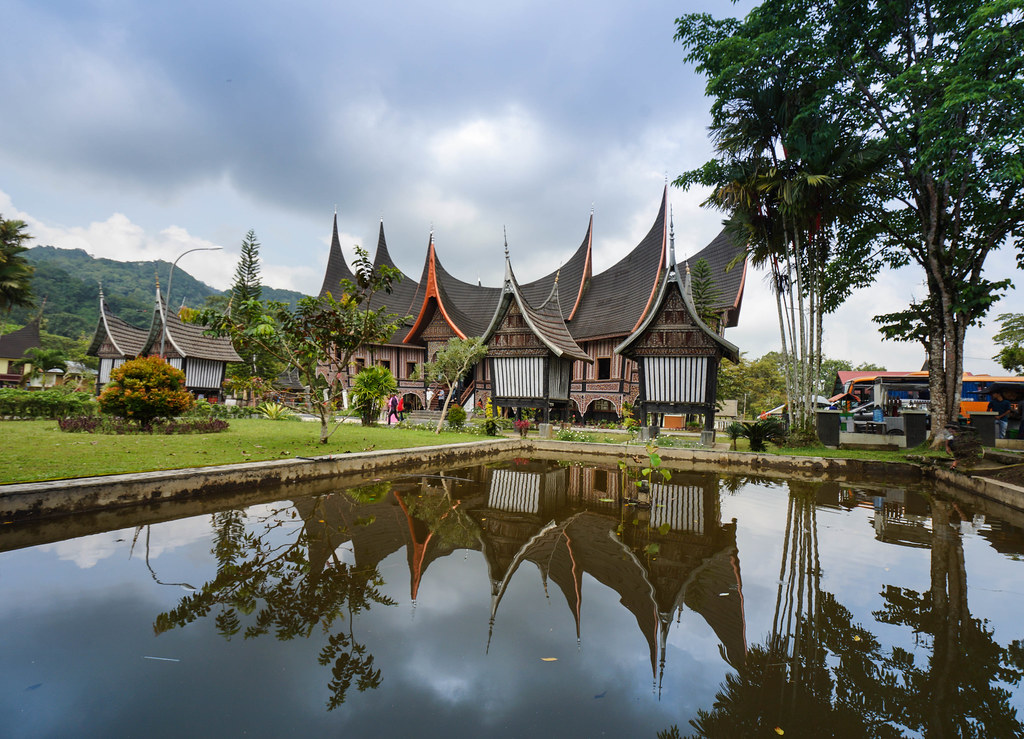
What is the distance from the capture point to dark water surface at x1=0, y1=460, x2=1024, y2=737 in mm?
2107

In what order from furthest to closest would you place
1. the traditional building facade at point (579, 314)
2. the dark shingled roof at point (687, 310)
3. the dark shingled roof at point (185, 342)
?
Answer: the dark shingled roof at point (185, 342), the traditional building facade at point (579, 314), the dark shingled roof at point (687, 310)

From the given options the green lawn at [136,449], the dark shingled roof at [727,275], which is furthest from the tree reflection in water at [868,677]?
the dark shingled roof at [727,275]

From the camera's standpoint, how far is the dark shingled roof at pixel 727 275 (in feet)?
70.0

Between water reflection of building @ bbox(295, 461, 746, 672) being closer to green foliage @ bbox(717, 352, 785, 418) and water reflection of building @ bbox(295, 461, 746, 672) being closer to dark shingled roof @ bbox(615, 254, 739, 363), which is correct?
dark shingled roof @ bbox(615, 254, 739, 363)

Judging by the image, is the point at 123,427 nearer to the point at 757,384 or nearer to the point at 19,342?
the point at 757,384

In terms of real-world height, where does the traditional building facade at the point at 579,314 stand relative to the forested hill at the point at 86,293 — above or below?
below

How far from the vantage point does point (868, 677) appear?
97.7 inches

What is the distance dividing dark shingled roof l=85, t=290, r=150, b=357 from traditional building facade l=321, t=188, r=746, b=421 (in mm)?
11427

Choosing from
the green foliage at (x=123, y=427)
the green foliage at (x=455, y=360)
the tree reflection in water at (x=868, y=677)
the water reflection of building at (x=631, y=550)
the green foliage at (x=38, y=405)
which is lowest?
the water reflection of building at (x=631, y=550)

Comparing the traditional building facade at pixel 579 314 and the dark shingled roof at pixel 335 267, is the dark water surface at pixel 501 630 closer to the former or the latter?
the traditional building facade at pixel 579 314

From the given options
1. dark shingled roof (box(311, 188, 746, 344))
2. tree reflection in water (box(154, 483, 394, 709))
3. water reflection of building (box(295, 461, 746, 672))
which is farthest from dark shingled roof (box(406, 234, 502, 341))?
tree reflection in water (box(154, 483, 394, 709))

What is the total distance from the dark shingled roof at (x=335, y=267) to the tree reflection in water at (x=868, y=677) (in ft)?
106

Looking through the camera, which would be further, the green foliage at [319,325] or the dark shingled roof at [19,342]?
the dark shingled roof at [19,342]

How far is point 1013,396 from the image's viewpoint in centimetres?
1522
